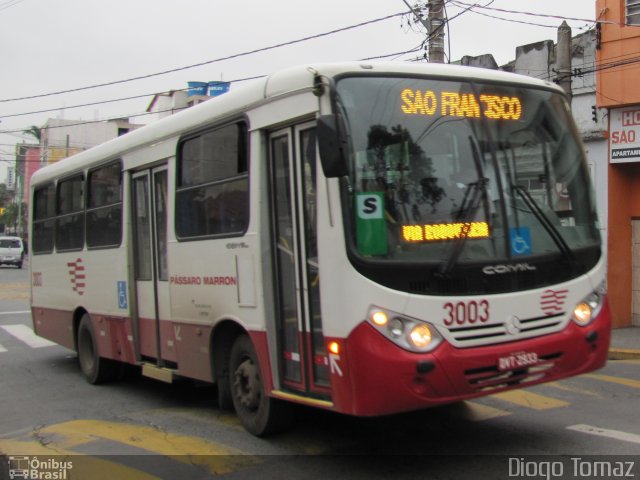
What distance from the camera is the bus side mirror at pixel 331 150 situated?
4402mm

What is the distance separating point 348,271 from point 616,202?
980cm

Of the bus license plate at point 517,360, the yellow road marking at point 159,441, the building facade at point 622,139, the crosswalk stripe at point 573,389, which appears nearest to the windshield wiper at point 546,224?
the bus license plate at point 517,360

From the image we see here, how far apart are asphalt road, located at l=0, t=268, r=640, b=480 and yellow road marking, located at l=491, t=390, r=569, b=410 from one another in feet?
0.04

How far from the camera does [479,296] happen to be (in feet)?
15.2

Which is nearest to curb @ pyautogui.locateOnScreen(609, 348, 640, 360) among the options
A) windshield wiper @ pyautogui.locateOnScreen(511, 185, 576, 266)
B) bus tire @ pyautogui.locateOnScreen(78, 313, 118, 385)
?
windshield wiper @ pyautogui.locateOnScreen(511, 185, 576, 266)

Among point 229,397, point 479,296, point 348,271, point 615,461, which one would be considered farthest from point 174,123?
point 615,461

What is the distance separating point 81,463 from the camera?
5363 mm

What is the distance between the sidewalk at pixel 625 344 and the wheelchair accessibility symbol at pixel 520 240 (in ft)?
21.2

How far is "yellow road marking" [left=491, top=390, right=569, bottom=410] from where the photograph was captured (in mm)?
6828

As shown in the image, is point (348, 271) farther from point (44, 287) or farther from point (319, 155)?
point (44, 287)

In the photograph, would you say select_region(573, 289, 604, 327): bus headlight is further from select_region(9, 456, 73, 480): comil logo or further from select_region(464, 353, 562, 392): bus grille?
select_region(9, 456, 73, 480): comil logo

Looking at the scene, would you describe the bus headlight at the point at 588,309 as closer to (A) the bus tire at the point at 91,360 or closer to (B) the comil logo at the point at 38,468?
(B) the comil logo at the point at 38,468

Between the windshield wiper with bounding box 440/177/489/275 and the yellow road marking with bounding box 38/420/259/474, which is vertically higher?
the windshield wiper with bounding box 440/177/489/275

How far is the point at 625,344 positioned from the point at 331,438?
23.8 ft
